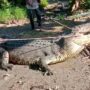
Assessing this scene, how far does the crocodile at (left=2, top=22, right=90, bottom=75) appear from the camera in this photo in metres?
7.34

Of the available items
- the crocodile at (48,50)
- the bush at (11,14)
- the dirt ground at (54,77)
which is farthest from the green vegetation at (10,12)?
the dirt ground at (54,77)

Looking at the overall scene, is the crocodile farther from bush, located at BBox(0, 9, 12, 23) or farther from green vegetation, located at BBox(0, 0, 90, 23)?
bush, located at BBox(0, 9, 12, 23)

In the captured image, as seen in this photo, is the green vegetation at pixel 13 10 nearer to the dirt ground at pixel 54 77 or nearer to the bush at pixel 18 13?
the bush at pixel 18 13

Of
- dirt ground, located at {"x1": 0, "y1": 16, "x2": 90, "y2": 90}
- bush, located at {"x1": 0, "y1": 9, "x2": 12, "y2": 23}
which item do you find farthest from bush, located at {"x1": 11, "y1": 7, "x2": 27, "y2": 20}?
dirt ground, located at {"x1": 0, "y1": 16, "x2": 90, "y2": 90}

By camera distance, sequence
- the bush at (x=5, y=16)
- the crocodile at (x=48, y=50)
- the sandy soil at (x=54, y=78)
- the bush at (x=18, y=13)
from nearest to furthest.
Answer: the sandy soil at (x=54, y=78) → the crocodile at (x=48, y=50) → the bush at (x=5, y=16) → the bush at (x=18, y=13)

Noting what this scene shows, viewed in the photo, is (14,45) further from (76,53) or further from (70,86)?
(70,86)

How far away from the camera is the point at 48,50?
24.4 ft

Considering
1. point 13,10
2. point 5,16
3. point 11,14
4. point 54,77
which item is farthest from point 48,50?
point 13,10

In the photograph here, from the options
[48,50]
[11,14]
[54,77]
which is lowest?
[11,14]

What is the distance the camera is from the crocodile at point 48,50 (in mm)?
7336

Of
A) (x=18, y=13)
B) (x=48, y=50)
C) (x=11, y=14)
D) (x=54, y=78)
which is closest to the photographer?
(x=54, y=78)

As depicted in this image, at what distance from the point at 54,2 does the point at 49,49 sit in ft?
27.2

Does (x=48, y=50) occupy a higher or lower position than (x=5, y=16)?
higher

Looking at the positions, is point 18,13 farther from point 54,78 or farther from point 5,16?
point 54,78
